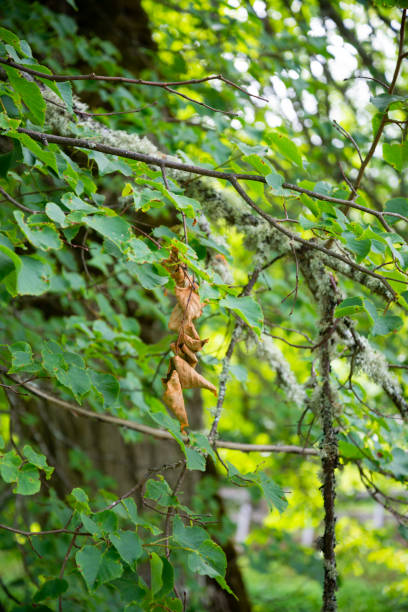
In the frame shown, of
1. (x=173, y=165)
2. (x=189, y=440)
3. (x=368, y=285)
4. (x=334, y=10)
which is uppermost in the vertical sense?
(x=334, y=10)

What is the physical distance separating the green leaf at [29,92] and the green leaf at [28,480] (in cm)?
69

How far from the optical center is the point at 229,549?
3.06m

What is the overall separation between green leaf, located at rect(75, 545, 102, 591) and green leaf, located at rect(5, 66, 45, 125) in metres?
0.82

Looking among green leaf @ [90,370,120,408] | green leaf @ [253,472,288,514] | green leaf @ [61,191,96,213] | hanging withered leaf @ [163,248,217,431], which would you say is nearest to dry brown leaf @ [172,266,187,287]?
hanging withered leaf @ [163,248,217,431]

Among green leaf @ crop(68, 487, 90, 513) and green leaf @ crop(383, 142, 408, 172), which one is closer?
green leaf @ crop(68, 487, 90, 513)

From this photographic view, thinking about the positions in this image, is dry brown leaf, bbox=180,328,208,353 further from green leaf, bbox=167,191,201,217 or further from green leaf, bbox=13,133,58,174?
green leaf, bbox=13,133,58,174

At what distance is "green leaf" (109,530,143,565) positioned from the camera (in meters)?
0.90

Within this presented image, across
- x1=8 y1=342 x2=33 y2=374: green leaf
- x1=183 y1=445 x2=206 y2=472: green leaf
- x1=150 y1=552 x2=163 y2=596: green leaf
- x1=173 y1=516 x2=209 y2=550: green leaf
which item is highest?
x1=8 y1=342 x2=33 y2=374: green leaf

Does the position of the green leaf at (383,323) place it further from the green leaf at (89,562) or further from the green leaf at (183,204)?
the green leaf at (89,562)

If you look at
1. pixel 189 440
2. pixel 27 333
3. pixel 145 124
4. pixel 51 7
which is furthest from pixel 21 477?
pixel 51 7

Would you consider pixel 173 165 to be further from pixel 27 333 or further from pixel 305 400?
pixel 27 333

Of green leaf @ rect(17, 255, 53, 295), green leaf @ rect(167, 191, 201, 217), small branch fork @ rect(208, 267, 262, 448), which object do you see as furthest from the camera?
small branch fork @ rect(208, 267, 262, 448)

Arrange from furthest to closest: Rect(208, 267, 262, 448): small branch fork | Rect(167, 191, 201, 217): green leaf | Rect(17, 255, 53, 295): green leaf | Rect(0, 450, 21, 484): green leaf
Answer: Rect(208, 267, 262, 448): small branch fork → Rect(0, 450, 21, 484): green leaf → Rect(167, 191, 201, 217): green leaf → Rect(17, 255, 53, 295): green leaf

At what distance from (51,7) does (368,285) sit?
8.41 feet
